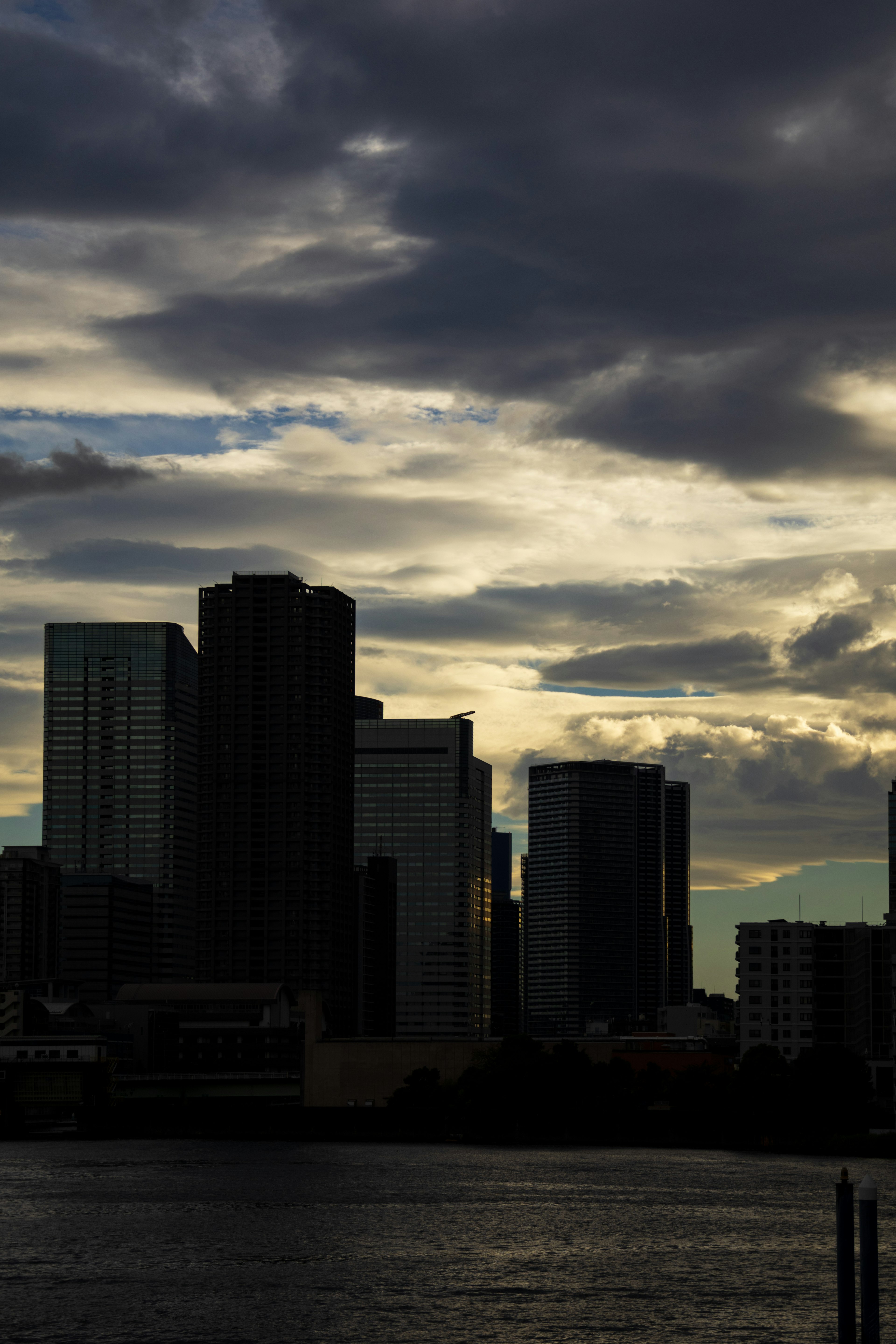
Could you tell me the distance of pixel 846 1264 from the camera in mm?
57344

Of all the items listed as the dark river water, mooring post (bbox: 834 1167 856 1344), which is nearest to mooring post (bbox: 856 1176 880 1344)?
mooring post (bbox: 834 1167 856 1344)

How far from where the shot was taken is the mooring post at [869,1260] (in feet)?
177

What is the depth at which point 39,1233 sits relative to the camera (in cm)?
12162

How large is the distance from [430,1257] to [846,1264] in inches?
2086

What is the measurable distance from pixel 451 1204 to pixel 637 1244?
30.7 metres

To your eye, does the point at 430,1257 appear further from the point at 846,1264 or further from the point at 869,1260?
the point at 869,1260

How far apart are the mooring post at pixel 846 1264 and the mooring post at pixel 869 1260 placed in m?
0.49

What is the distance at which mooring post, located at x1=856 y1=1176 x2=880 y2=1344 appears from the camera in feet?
177

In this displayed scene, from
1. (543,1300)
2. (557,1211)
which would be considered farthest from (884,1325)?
(557,1211)

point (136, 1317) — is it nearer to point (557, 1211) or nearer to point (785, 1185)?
point (557, 1211)

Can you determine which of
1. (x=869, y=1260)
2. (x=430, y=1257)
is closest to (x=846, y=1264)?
(x=869, y=1260)

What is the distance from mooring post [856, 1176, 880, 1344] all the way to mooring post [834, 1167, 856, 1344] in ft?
1.59

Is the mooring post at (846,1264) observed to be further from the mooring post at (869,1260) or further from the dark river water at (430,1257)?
the dark river water at (430,1257)

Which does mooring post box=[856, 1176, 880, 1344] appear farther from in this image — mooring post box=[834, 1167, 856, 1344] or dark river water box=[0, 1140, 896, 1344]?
dark river water box=[0, 1140, 896, 1344]
